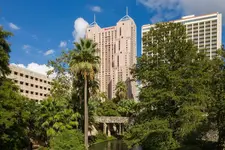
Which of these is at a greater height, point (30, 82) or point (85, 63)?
point (85, 63)

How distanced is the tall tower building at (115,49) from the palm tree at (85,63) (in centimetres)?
9805

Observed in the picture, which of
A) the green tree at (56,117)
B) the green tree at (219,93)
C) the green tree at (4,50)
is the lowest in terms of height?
the green tree at (56,117)

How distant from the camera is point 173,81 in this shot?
17609 mm

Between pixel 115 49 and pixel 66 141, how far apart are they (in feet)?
392

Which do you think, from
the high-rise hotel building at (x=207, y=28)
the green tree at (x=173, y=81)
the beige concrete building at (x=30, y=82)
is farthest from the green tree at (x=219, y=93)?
the high-rise hotel building at (x=207, y=28)

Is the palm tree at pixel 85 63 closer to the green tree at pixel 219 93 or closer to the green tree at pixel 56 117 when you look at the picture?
the green tree at pixel 56 117

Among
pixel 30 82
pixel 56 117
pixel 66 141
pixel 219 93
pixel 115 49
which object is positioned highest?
pixel 115 49

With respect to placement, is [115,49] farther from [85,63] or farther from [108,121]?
[85,63]

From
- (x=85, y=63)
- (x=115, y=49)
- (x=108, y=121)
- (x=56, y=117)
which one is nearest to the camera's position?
(x=85, y=63)

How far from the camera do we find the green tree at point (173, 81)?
17.5m

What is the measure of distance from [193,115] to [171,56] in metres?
5.23

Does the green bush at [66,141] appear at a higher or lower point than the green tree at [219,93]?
lower

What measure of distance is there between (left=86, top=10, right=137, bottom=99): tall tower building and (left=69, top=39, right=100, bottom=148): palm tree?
3860 inches

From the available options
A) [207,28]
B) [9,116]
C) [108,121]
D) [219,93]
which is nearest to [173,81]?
[219,93]
